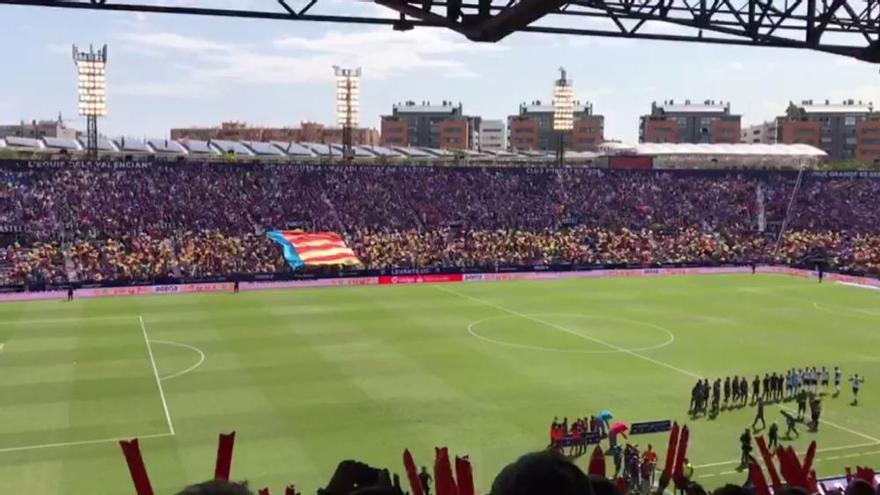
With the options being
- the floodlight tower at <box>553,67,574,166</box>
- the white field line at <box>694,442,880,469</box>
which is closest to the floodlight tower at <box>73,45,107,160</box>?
the floodlight tower at <box>553,67,574,166</box>

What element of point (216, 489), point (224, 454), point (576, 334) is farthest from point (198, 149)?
point (216, 489)

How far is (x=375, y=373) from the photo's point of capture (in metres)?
29.4

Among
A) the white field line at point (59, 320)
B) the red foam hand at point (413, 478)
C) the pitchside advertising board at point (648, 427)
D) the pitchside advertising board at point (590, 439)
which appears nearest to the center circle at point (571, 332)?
the pitchside advertising board at point (648, 427)

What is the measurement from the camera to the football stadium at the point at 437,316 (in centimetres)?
1391

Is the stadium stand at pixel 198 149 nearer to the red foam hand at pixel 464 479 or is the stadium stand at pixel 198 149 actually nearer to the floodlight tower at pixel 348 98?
the floodlight tower at pixel 348 98

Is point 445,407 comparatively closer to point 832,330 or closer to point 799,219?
point 832,330

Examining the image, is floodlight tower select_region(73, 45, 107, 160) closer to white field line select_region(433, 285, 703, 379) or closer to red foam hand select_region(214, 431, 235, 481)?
white field line select_region(433, 285, 703, 379)

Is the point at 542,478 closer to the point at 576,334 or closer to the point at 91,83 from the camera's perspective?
the point at 576,334

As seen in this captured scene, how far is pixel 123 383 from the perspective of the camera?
1086 inches

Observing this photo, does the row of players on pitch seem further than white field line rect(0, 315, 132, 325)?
No

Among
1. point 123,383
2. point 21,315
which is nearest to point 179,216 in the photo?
point 21,315

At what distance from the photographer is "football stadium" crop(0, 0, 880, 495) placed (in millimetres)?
13906

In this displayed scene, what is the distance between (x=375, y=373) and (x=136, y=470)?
26098 millimetres

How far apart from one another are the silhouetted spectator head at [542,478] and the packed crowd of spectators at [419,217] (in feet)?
164
